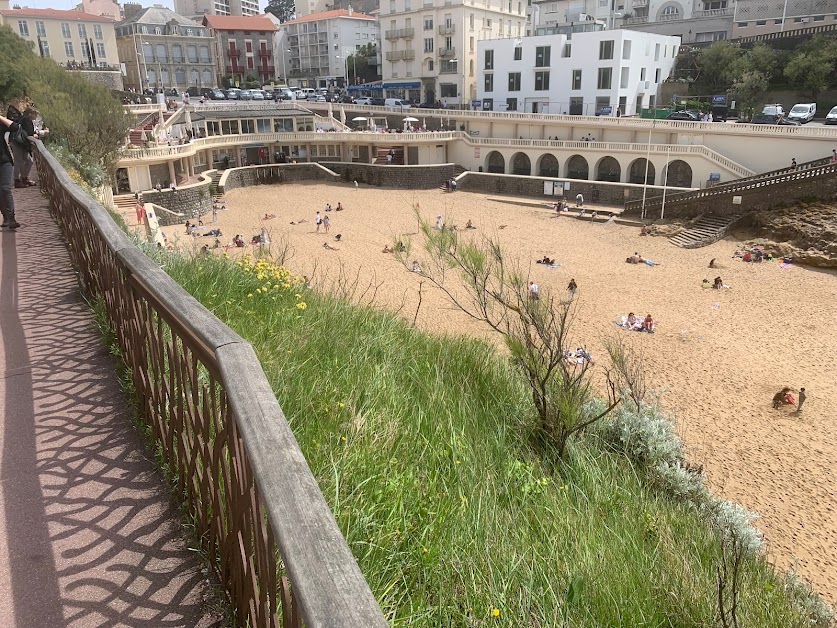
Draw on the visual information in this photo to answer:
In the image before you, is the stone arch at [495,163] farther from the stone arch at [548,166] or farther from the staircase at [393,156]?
the staircase at [393,156]

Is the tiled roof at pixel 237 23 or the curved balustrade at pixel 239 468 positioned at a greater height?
the tiled roof at pixel 237 23

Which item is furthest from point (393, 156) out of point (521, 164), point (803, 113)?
point (803, 113)

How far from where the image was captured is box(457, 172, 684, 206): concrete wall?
35334mm

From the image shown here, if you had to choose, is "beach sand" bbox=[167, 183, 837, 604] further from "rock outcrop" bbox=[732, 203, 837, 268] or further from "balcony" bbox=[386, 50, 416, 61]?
"balcony" bbox=[386, 50, 416, 61]

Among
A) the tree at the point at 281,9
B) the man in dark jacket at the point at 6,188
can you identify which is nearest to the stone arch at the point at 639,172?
the man in dark jacket at the point at 6,188

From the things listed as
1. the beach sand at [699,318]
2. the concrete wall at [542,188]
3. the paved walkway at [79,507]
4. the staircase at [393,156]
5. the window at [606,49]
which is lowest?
the beach sand at [699,318]

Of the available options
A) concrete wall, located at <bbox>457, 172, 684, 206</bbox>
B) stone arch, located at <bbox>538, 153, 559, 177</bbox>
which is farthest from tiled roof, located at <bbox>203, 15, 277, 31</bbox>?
stone arch, located at <bbox>538, 153, 559, 177</bbox>

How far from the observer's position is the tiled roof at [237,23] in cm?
8288

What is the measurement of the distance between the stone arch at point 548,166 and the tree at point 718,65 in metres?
17.4

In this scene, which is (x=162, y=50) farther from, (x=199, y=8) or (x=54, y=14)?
(x=199, y=8)

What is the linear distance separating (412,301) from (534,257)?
8.74 meters

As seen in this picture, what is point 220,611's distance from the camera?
2461 millimetres

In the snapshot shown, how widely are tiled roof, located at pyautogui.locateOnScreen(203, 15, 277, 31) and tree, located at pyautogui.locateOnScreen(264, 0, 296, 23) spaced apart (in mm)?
41426

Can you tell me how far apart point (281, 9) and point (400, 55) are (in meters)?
73.3
